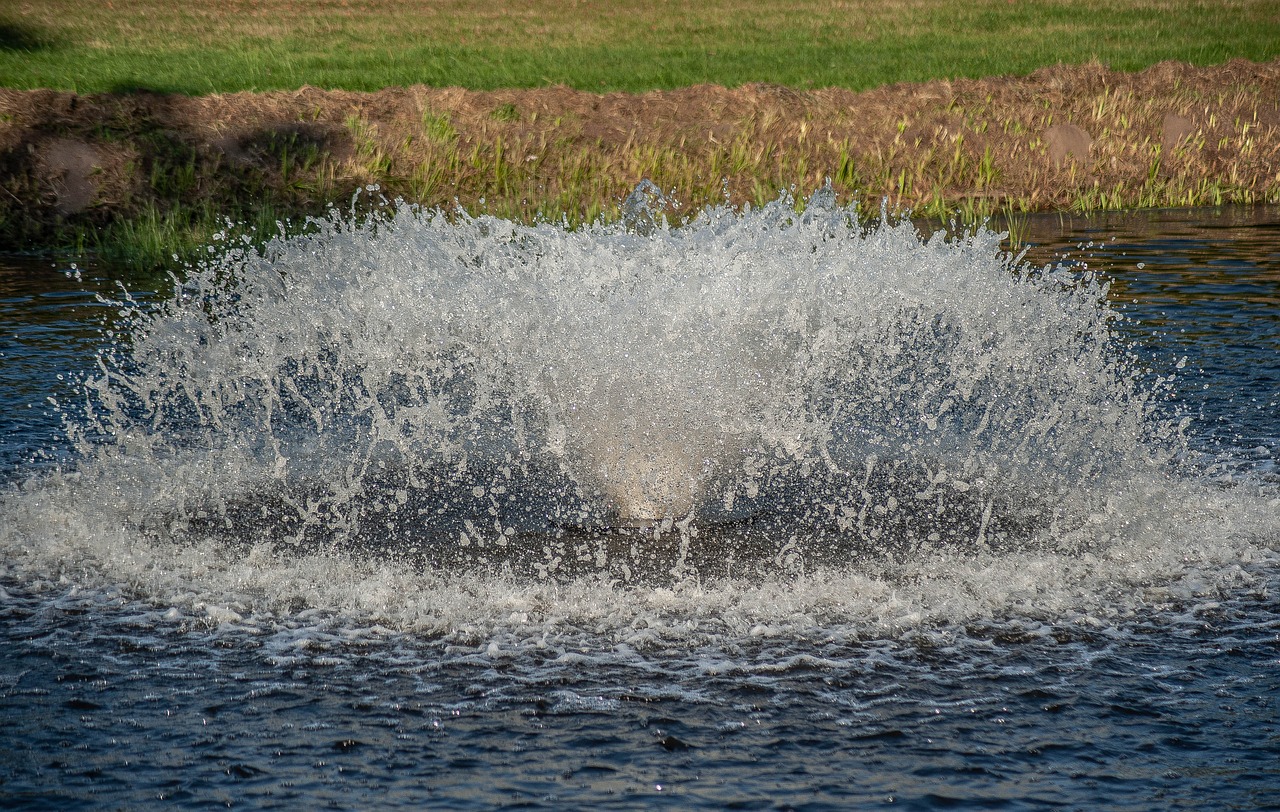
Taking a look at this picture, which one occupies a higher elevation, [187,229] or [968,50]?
[968,50]

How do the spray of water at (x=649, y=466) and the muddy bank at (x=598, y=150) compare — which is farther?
the muddy bank at (x=598, y=150)

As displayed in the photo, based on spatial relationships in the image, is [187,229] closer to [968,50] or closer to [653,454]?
[653,454]

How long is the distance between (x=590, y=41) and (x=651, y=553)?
31612 mm

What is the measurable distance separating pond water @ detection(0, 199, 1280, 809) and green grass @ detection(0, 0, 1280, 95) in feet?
54.8

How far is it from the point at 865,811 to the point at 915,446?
4.30 metres

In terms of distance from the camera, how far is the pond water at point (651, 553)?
15.8 feet

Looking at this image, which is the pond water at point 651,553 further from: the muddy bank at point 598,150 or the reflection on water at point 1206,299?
the muddy bank at point 598,150

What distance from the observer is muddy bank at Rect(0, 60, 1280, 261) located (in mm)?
17641

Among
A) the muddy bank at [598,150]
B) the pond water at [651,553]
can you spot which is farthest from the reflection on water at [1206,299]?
the muddy bank at [598,150]

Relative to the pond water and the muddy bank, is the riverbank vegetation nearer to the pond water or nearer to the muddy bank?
the muddy bank

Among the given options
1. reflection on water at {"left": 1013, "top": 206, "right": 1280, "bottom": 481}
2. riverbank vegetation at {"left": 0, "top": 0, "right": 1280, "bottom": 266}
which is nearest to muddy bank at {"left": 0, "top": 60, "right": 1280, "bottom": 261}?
riverbank vegetation at {"left": 0, "top": 0, "right": 1280, "bottom": 266}

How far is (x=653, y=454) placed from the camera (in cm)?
738

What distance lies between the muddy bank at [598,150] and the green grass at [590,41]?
4.72m

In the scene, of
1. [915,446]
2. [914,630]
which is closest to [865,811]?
[914,630]
